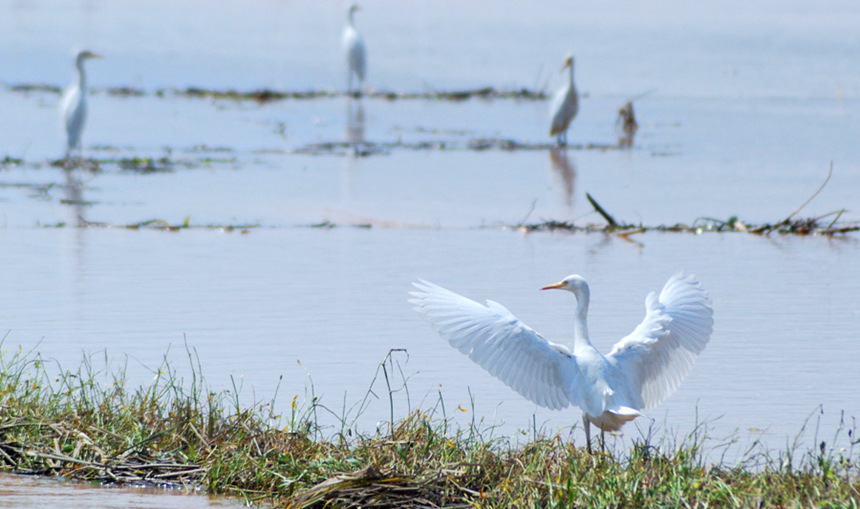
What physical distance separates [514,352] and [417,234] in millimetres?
5545

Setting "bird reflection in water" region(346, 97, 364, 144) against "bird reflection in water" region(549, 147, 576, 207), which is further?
"bird reflection in water" region(346, 97, 364, 144)

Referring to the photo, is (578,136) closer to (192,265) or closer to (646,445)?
(192,265)

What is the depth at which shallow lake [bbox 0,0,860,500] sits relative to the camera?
6621 mm

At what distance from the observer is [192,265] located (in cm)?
946

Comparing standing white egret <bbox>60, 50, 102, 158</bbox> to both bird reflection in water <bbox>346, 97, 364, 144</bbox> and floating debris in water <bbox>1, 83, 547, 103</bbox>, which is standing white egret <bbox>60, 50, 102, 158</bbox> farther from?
floating debris in water <bbox>1, 83, 547, 103</bbox>

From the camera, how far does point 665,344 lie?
18.2ft

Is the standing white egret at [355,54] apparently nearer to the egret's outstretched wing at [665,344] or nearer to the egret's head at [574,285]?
the egret's head at [574,285]

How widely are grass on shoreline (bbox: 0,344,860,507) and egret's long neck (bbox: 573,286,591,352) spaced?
49 centimetres

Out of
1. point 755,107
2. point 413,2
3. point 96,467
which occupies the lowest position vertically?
point 96,467

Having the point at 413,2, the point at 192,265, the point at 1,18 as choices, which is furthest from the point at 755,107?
the point at 413,2

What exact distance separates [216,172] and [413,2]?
4985 cm

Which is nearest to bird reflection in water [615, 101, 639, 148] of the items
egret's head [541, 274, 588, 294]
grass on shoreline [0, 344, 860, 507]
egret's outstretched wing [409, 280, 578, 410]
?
egret's head [541, 274, 588, 294]

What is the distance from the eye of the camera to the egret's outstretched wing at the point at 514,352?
5320mm

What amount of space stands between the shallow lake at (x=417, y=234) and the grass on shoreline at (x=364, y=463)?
54 centimetres
